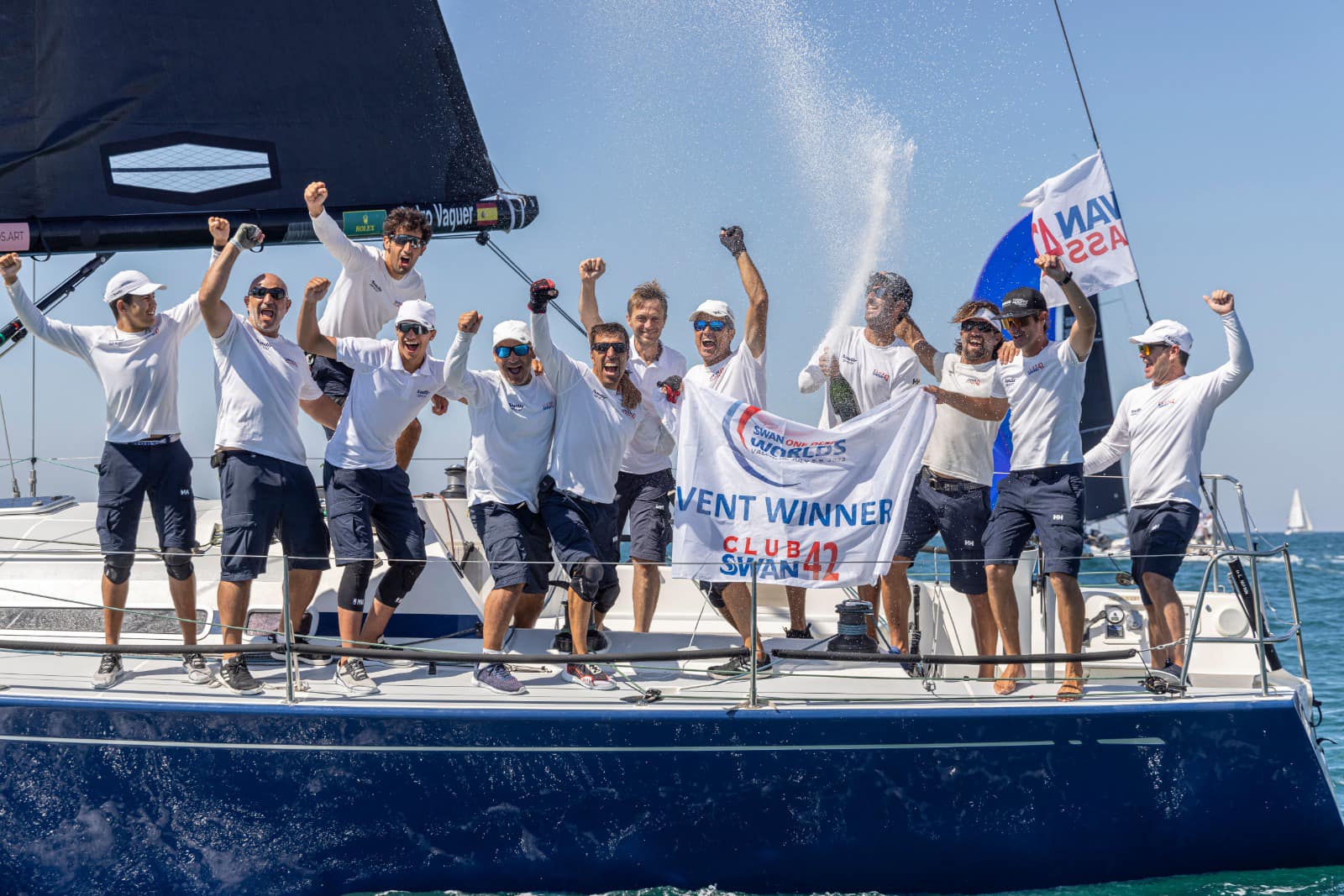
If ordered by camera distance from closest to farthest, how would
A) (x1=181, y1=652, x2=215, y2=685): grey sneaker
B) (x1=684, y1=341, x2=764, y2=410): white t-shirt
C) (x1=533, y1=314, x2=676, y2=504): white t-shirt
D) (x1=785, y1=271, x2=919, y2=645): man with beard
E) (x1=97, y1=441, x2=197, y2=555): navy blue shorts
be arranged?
(x1=181, y1=652, x2=215, y2=685): grey sneaker, (x1=97, y1=441, x2=197, y2=555): navy blue shorts, (x1=533, y1=314, x2=676, y2=504): white t-shirt, (x1=684, y1=341, x2=764, y2=410): white t-shirt, (x1=785, y1=271, x2=919, y2=645): man with beard

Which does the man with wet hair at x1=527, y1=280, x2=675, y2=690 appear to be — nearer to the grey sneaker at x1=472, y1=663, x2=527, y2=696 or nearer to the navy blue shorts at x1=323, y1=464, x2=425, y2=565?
the grey sneaker at x1=472, y1=663, x2=527, y2=696

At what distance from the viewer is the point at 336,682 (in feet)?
19.2

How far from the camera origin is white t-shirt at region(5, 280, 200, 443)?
6.05 m

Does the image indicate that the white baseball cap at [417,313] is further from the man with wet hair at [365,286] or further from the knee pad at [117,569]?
the knee pad at [117,569]

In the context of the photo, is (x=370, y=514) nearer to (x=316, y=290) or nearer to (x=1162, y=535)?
(x=316, y=290)

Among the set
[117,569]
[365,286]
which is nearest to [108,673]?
[117,569]

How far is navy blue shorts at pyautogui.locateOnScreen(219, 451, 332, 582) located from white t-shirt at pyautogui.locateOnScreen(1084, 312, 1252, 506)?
3.62 m

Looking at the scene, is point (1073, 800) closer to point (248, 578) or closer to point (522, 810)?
point (522, 810)

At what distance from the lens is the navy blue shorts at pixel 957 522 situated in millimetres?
6281

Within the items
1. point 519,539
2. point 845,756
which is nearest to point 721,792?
point 845,756

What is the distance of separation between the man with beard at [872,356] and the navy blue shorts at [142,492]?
291 cm

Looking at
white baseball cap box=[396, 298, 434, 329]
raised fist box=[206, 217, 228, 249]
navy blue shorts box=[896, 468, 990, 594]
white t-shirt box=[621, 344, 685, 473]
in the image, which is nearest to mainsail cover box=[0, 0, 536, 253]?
raised fist box=[206, 217, 228, 249]

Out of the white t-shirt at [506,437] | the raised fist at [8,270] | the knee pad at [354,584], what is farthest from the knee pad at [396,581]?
the raised fist at [8,270]

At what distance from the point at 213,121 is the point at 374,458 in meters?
2.93
